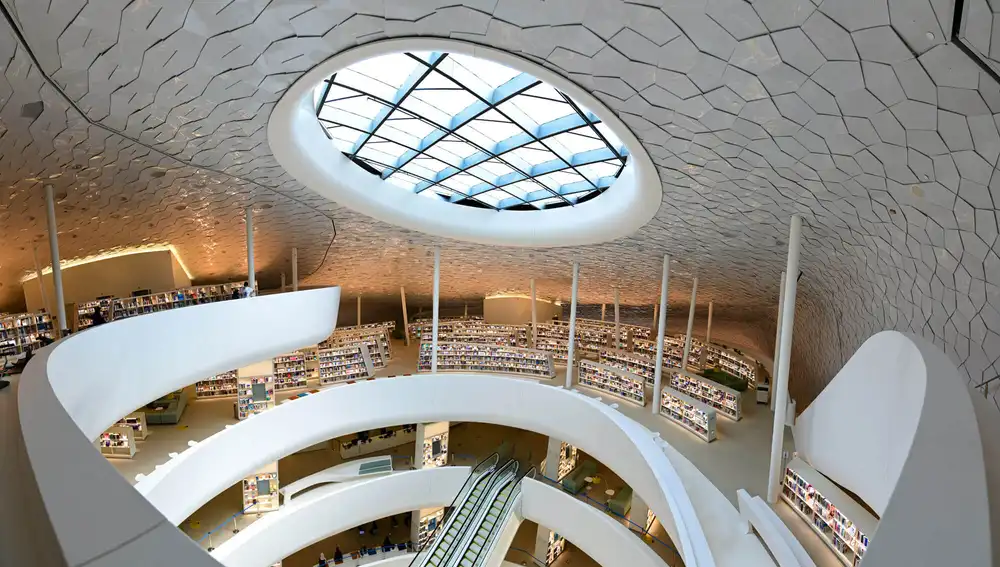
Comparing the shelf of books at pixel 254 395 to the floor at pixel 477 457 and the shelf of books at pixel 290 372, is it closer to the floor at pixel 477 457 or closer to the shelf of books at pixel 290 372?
the floor at pixel 477 457

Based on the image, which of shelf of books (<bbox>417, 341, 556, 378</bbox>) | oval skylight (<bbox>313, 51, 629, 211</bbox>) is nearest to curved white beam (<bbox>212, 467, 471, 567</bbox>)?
shelf of books (<bbox>417, 341, 556, 378</bbox>)

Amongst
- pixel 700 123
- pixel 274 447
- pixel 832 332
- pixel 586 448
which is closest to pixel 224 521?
pixel 274 447

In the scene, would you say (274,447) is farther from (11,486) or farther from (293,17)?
(11,486)


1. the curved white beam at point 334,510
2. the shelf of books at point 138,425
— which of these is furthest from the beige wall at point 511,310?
the shelf of books at point 138,425

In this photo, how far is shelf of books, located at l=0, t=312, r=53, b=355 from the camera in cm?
1234

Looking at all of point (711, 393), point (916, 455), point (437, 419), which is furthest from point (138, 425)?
point (916, 455)

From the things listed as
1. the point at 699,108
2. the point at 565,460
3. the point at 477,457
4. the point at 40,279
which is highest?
the point at 699,108

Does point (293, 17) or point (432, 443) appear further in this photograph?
point (432, 443)

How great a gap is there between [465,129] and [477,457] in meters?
21.3

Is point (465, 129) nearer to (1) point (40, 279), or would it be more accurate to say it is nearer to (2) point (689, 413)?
(2) point (689, 413)

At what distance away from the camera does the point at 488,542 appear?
20266 mm

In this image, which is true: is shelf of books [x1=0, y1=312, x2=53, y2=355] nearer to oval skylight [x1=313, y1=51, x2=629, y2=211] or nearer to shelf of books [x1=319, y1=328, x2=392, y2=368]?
oval skylight [x1=313, y1=51, x2=629, y2=211]

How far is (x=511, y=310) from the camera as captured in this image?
40.8 meters

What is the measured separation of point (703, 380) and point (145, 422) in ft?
76.8
